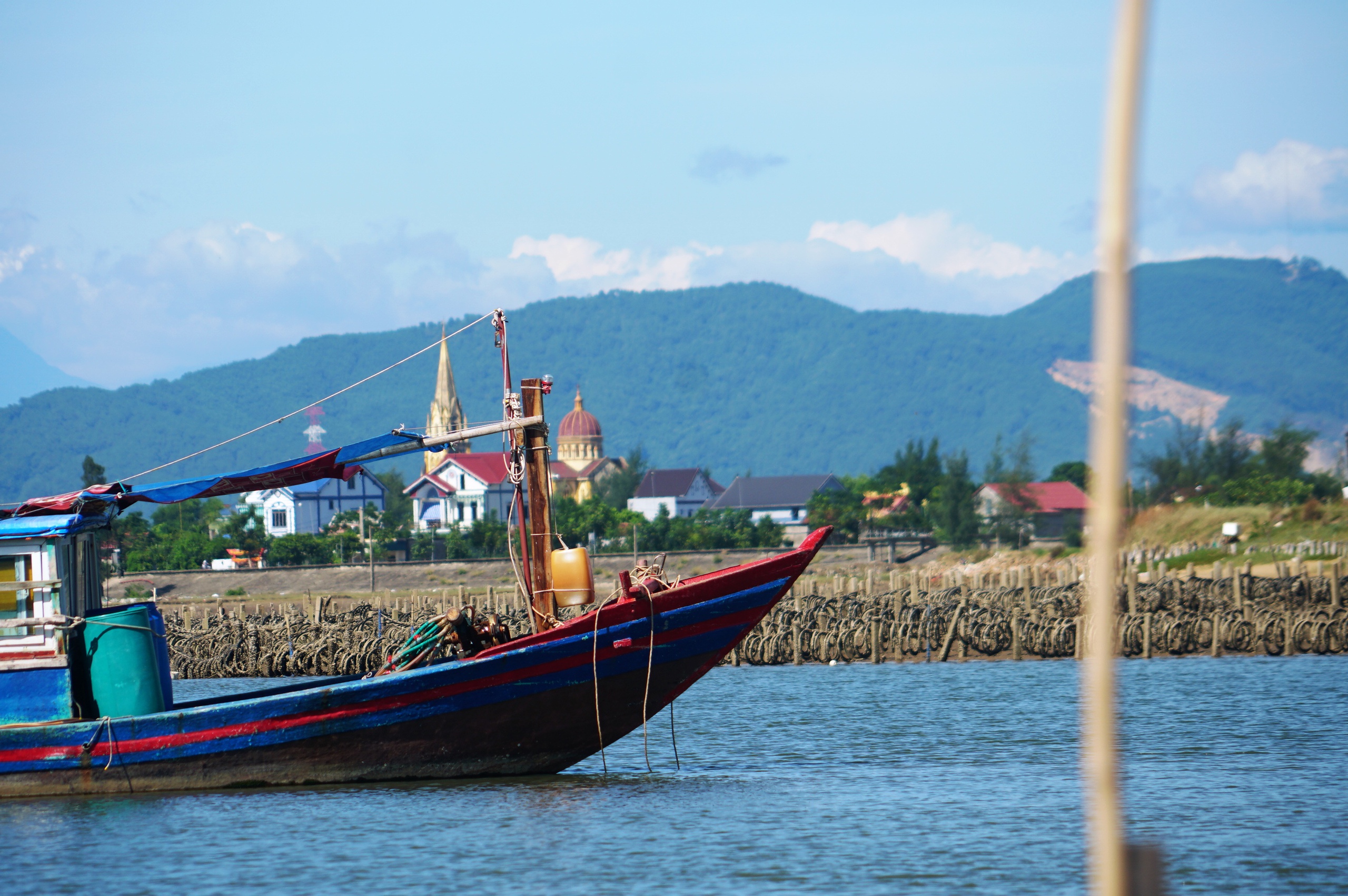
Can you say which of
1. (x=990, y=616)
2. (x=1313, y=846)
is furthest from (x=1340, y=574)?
(x=1313, y=846)

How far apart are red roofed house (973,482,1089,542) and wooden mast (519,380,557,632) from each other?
77.0 meters

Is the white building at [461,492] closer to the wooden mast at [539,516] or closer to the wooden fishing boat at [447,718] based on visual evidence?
the wooden mast at [539,516]

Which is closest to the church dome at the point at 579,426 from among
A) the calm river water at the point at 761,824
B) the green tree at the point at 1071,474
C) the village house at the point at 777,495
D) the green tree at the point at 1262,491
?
the village house at the point at 777,495

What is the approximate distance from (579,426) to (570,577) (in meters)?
178

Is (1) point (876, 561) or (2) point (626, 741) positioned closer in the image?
(2) point (626, 741)

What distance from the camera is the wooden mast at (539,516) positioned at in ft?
64.3

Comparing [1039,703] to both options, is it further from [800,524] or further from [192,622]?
[800,524]

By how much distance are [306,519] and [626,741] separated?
134746 mm

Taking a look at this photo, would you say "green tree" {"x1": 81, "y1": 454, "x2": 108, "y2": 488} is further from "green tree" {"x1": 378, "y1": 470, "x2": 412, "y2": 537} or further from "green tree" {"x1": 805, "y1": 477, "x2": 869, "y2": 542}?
"green tree" {"x1": 805, "y1": 477, "x2": 869, "y2": 542}

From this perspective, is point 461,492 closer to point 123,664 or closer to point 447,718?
point 123,664

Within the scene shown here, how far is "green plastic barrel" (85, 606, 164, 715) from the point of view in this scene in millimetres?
18547

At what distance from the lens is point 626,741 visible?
2617cm

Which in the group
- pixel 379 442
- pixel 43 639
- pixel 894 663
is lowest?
pixel 894 663

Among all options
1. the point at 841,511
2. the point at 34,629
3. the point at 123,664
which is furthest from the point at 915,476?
the point at 34,629
